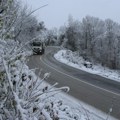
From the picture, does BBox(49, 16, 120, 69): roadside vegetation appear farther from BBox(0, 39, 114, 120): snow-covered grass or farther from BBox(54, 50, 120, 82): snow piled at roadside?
BBox(0, 39, 114, 120): snow-covered grass

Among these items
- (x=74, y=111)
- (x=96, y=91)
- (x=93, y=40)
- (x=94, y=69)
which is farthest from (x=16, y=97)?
(x=93, y=40)

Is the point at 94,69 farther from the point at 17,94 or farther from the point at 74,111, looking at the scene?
the point at 17,94

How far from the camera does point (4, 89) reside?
2.49 metres

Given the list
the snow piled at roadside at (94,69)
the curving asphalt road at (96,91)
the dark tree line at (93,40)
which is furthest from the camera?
the dark tree line at (93,40)

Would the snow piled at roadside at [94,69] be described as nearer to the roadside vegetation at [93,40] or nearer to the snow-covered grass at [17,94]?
the snow-covered grass at [17,94]

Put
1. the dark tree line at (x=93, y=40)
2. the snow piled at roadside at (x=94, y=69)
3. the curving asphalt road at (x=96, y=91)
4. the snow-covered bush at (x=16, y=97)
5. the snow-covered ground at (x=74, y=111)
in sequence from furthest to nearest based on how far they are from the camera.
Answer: the dark tree line at (x=93, y=40), the snow piled at roadside at (x=94, y=69), the curving asphalt road at (x=96, y=91), the snow-covered ground at (x=74, y=111), the snow-covered bush at (x=16, y=97)

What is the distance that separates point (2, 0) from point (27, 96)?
0.87 metres

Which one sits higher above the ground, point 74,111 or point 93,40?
point 74,111

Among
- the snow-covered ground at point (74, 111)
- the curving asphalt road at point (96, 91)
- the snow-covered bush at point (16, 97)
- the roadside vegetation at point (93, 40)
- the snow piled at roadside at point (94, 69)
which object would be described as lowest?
the roadside vegetation at point (93, 40)

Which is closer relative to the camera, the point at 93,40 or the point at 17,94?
the point at 17,94

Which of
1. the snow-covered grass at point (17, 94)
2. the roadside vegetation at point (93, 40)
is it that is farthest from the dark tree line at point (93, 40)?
the snow-covered grass at point (17, 94)

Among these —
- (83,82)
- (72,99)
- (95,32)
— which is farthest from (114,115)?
(95,32)

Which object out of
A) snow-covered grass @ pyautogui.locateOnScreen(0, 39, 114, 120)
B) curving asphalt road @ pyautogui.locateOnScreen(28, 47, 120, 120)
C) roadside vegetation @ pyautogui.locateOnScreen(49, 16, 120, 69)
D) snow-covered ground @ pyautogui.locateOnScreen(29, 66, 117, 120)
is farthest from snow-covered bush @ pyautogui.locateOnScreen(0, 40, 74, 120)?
roadside vegetation @ pyautogui.locateOnScreen(49, 16, 120, 69)

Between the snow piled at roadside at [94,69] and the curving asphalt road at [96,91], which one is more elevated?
the curving asphalt road at [96,91]
